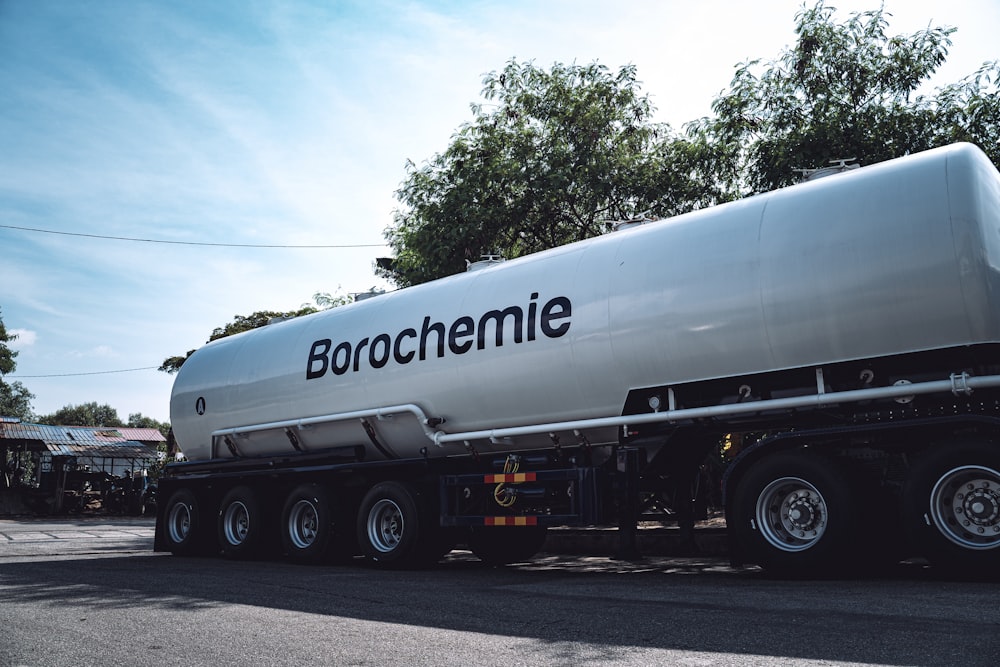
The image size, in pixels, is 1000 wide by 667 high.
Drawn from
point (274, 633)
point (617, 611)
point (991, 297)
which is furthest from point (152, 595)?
point (991, 297)

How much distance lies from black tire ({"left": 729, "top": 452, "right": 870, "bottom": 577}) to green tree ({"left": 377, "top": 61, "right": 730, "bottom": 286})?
1076 cm

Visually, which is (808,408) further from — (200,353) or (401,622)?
(200,353)

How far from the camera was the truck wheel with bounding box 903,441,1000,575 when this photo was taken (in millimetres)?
7078

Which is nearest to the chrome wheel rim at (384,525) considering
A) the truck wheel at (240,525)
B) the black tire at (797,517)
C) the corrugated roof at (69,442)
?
the truck wheel at (240,525)

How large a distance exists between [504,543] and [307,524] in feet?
9.45

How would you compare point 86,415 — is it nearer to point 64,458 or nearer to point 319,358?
point 64,458

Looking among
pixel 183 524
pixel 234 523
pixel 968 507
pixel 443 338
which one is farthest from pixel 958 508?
pixel 183 524

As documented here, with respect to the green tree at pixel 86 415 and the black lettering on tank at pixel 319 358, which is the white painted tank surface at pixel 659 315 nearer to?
the black lettering on tank at pixel 319 358

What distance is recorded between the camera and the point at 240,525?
48.0ft

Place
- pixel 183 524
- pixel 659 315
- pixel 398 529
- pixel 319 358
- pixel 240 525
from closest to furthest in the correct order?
pixel 659 315, pixel 398 529, pixel 319 358, pixel 240 525, pixel 183 524

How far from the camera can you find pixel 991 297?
7336mm

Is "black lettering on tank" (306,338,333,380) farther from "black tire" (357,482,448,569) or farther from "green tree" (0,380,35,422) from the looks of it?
"green tree" (0,380,35,422)

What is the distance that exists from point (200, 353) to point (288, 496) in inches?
152

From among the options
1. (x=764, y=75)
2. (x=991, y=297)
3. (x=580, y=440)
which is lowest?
(x=580, y=440)
